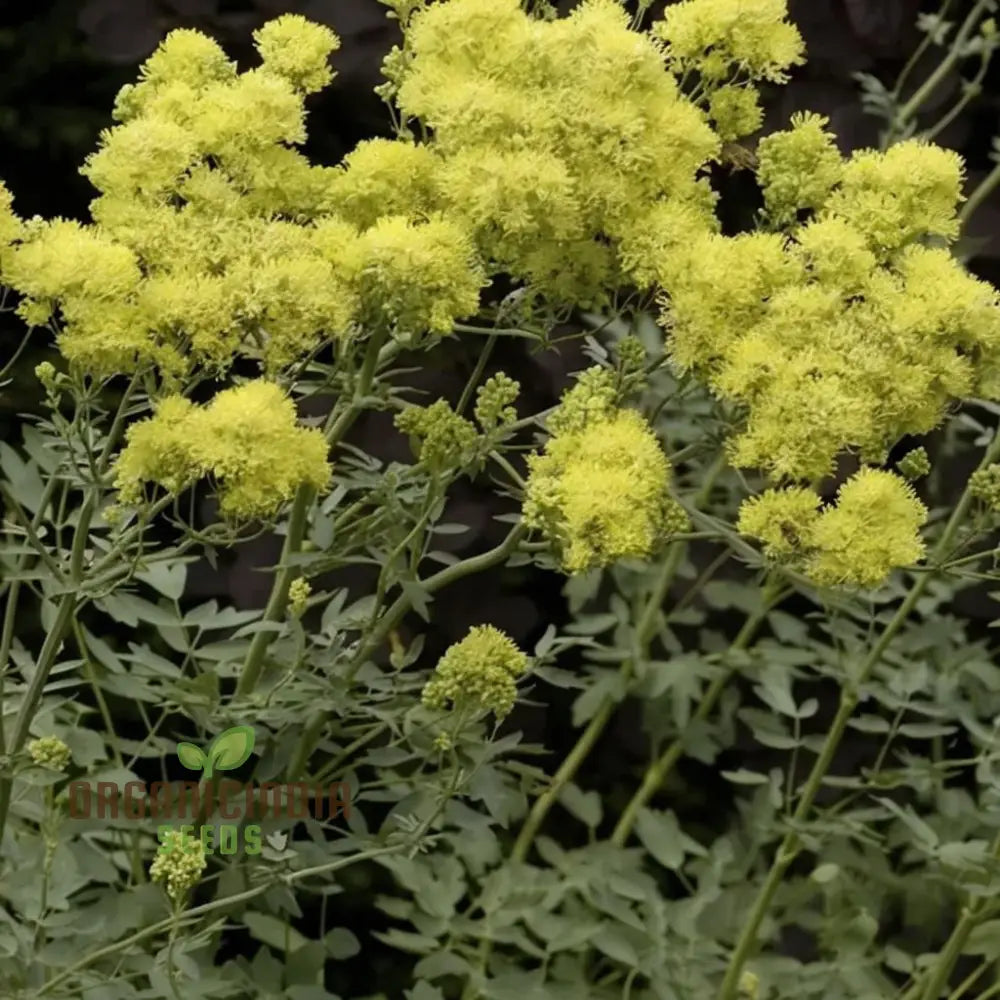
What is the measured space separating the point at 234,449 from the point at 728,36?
1.61 ft

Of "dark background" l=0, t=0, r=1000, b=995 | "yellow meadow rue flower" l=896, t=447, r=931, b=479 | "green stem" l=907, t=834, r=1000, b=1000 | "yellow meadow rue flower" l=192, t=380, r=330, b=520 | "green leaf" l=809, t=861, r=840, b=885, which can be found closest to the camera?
"yellow meadow rue flower" l=192, t=380, r=330, b=520

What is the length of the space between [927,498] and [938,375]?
1137 mm

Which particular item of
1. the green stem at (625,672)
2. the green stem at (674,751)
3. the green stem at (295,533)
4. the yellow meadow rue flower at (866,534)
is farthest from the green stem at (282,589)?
the green stem at (674,751)

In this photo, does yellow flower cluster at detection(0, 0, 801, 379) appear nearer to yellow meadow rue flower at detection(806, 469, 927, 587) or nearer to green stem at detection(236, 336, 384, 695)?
green stem at detection(236, 336, 384, 695)

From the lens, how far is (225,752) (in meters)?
1.17

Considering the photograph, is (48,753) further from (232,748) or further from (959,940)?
(959,940)

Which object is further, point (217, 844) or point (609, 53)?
point (217, 844)

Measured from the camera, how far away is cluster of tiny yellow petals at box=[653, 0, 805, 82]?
108 cm

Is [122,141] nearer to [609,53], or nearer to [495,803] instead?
[609,53]

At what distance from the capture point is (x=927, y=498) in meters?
2.09

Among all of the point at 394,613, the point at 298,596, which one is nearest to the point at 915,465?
the point at 394,613

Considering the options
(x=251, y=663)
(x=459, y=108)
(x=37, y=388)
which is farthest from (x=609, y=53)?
(x=37, y=388)

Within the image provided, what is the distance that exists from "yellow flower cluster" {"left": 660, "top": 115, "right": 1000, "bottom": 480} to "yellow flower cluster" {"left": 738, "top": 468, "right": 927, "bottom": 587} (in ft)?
0.07

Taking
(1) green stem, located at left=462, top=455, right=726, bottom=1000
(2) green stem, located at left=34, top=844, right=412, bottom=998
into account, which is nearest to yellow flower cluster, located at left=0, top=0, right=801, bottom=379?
(2) green stem, located at left=34, top=844, right=412, bottom=998
